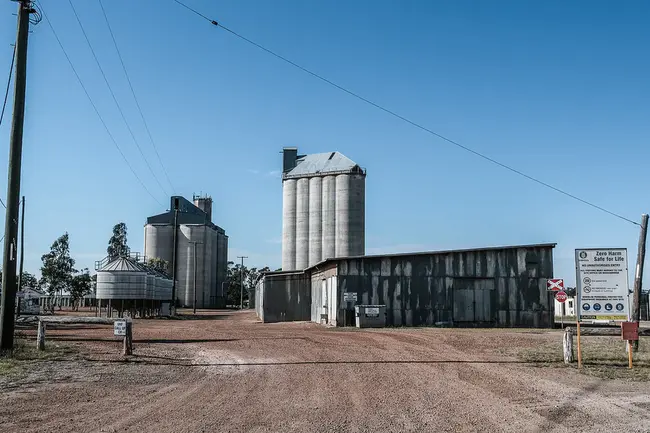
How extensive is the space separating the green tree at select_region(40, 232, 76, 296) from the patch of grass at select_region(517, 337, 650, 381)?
84.0 metres

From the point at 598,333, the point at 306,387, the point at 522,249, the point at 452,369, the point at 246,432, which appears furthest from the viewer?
the point at 522,249

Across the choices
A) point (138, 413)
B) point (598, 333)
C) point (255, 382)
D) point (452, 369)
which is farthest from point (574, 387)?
point (598, 333)

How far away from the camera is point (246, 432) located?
895 centimetres

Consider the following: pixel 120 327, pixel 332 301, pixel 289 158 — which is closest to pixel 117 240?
pixel 289 158

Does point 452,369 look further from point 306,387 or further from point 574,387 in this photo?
point 306,387

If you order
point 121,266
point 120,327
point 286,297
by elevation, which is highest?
point 121,266

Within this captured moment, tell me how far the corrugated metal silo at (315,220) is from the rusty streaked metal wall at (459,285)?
104 ft

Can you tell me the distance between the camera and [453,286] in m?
38.6

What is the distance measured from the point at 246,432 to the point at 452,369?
27.8 ft

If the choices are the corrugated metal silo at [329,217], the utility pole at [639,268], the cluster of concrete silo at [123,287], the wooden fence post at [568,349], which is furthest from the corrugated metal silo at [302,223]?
the wooden fence post at [568,349]

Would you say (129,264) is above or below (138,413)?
above

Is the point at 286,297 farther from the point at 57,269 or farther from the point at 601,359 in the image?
the point at 57,269

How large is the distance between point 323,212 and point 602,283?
179 ft

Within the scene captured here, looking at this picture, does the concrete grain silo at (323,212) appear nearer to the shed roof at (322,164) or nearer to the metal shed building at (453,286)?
the shed roof at (322,164)
